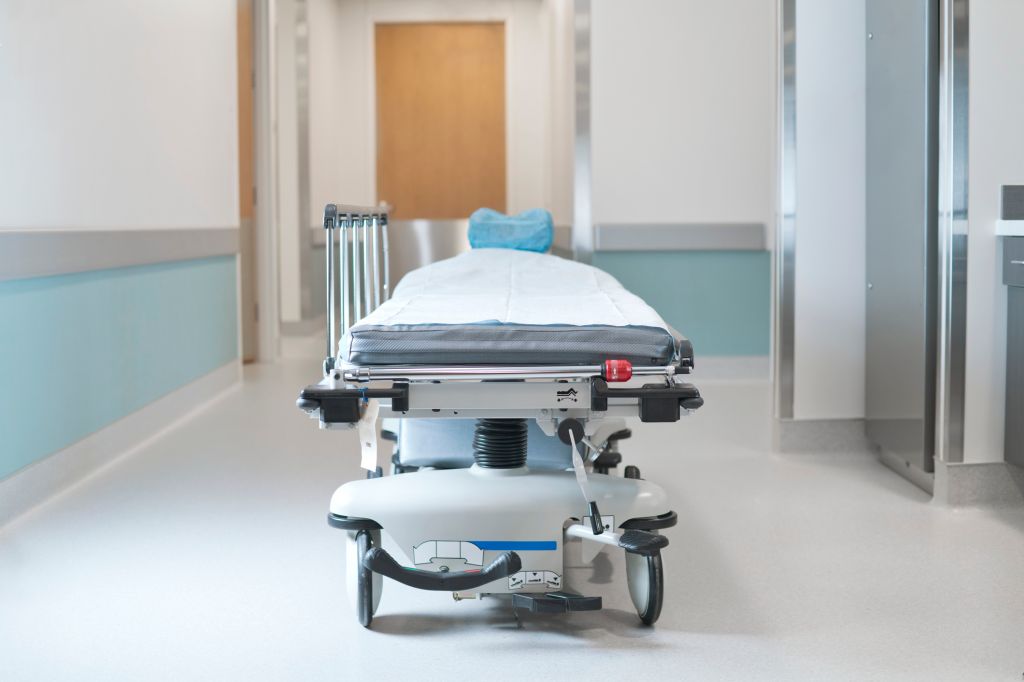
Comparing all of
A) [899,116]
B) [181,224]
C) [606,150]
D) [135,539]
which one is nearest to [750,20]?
[606,150]

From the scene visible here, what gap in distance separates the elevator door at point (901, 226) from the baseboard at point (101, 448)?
3052mm

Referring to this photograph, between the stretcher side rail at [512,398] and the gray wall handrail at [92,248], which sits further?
the gray wall handrail at [92,248]

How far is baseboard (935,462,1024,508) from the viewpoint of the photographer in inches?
149

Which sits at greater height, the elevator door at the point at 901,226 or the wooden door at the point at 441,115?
the wooden door at the point at 441,115

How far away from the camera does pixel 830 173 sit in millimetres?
4562

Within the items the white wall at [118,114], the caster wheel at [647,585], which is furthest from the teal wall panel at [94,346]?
the caster wheel at [647,585]

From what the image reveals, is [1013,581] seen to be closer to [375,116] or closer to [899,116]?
[899,116]

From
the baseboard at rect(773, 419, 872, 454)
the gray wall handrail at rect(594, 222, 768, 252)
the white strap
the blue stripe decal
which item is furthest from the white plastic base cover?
the gray wall handrail at rect(594, 222, 768, 252)

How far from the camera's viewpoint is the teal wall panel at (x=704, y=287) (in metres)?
6.75

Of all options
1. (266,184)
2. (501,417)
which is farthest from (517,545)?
(266,184)

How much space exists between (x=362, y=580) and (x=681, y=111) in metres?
4.64

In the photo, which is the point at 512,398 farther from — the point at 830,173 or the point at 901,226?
the point at 830,173

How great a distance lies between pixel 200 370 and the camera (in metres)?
5.98

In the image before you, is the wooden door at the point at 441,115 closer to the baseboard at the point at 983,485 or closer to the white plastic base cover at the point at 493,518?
the baseboard at the point at 983,485
